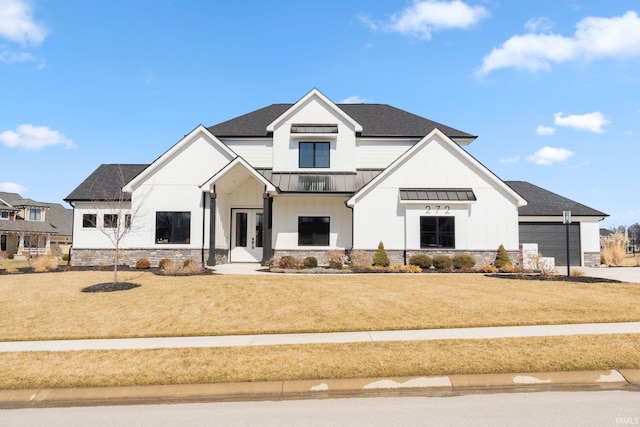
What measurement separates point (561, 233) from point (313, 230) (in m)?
15.2

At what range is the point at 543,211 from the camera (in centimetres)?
2438

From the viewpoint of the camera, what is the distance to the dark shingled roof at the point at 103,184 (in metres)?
23.9

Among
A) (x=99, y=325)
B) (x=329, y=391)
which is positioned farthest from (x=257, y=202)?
(x=329, y=391)

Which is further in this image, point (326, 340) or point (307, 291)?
point (307, 291)

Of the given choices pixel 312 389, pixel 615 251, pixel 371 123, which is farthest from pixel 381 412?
pixel 615 251

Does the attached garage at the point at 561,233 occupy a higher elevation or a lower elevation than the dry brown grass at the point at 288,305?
higher

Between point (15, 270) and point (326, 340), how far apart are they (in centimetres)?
1919

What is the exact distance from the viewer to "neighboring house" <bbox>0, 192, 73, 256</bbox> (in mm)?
46656

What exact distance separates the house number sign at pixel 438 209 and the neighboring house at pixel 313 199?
0.18ft

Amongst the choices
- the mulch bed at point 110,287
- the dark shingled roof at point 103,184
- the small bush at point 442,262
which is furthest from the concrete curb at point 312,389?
the dark shingled roof at point 103,184

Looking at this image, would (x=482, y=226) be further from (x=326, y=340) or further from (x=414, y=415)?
(x=414, y=415)

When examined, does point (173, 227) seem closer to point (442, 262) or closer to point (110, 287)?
point (110, 287)

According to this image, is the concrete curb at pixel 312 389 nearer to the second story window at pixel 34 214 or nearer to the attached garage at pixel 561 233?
the attached garage at pixel 561 233

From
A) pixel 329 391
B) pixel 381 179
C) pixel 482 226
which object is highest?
pixel 381 179
